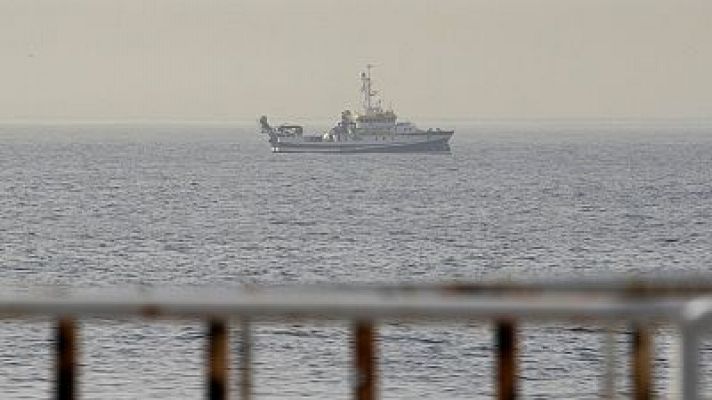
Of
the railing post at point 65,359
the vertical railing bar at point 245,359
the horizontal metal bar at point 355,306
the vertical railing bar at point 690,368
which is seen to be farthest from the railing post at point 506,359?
the railing post at point 65,359

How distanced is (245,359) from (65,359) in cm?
62

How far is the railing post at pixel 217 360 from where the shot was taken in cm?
561

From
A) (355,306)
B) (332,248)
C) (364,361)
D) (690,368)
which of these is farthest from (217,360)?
(332,248)

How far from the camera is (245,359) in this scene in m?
5.64

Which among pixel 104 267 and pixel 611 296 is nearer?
pixel 611 296

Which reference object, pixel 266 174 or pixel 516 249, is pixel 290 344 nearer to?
pixel 516 249

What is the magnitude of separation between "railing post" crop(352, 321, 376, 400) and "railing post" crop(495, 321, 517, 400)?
1.23ft

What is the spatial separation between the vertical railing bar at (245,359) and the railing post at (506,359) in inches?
29.4

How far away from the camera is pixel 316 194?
121 meters

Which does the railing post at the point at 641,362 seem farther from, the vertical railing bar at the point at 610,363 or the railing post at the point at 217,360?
the railing post at the point at 217,360

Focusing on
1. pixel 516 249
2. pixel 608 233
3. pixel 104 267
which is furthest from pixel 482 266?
pixel 608 233

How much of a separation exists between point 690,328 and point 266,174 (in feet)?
514

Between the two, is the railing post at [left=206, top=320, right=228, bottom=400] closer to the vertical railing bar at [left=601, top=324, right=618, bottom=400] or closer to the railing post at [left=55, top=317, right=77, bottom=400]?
the railing post at [left=55, top=317, right=77, bottom=400]

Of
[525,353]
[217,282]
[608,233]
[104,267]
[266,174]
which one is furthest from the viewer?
[266,174]
